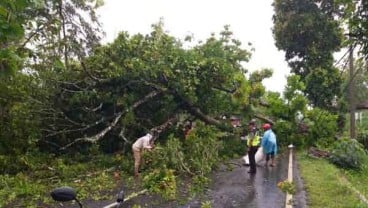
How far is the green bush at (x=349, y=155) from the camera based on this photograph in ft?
57.2

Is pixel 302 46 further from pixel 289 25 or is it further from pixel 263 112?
pixel 263 112

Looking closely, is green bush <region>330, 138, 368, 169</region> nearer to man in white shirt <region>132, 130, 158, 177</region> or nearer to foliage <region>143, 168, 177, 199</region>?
man in white shirt <region>132, 130, 158, 177</region>

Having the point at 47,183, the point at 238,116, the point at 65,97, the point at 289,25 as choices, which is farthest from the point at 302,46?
the point at 47,183

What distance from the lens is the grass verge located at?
10.3 metres

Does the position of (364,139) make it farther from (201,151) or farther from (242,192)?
(242,192)

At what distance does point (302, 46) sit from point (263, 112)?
29.7ft

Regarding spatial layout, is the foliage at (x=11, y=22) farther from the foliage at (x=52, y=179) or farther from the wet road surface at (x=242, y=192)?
the foliage at (x=52, y=179)

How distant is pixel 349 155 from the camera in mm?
17734

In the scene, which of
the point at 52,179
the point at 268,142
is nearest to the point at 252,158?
the point at 268,142

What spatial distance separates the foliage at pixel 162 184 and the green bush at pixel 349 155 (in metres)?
9.21

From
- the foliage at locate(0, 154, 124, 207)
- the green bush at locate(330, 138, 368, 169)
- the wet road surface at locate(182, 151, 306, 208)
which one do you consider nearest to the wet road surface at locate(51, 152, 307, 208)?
the wet road surface at locate(182, 151, 306, 208)

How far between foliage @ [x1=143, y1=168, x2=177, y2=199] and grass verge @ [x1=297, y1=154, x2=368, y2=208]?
10.4 feet

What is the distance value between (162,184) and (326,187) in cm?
465

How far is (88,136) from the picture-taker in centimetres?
1653
